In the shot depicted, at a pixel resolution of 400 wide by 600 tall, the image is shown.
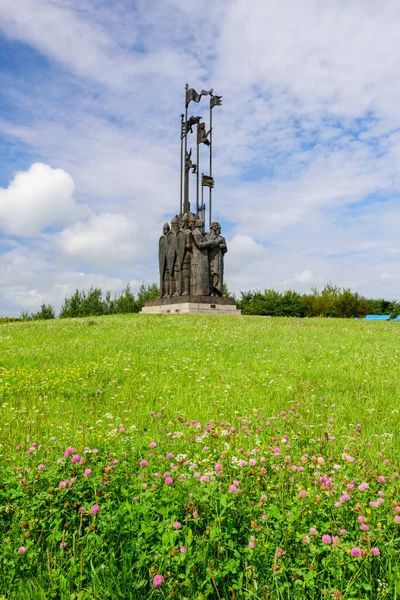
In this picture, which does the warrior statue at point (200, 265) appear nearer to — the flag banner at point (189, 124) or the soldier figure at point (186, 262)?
the soldier figure at point (186, 262)

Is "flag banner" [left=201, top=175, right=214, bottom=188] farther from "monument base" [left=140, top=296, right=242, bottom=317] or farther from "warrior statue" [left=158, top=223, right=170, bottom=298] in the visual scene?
"monument base" [left=140, top=296, right=242, bottom=317]

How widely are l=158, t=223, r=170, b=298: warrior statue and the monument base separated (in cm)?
93

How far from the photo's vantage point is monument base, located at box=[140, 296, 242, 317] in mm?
28703

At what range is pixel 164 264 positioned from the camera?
32219 millimetres

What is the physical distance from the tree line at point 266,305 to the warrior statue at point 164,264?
14036 mm

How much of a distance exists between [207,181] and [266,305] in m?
15.1

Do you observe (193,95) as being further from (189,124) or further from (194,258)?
(194,258)

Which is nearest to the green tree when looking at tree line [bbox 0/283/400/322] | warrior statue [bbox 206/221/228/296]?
tree line [bbox 0/283/400/322]

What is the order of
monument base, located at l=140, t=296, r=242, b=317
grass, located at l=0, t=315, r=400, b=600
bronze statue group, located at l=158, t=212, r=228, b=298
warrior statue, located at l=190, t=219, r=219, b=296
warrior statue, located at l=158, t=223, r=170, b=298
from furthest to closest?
warrior statue, located at l=158, t=223, r=170, b=298 → bronze statue group, located at l=158, t=212, r=228, b=298 → warrior statue, located at l=190, t=219, r=219, b=296 → monument base, located at l=140, t=296, r=242, b=317 → grass, located at l=0, t=315, r=400, b=600

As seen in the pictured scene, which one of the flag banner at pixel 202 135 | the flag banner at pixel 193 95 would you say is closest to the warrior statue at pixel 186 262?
the flag banner at pixel 202 135

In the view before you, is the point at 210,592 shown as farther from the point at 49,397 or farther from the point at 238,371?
the point at 238,371

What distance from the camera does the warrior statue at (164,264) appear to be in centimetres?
3219

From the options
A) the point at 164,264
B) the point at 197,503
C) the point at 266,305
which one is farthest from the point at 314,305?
the point at 197,503

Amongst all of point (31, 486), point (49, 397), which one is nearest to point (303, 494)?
point (31, 486)
